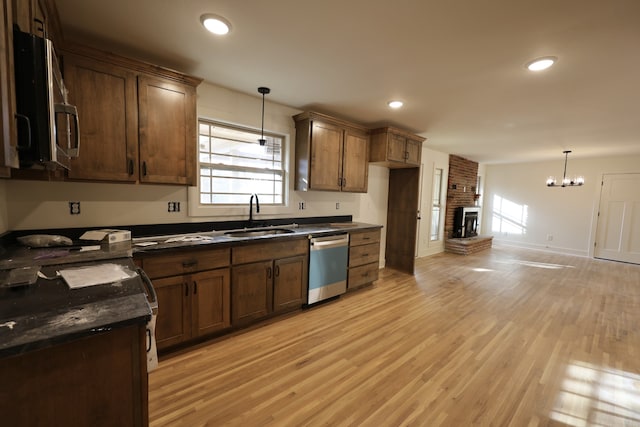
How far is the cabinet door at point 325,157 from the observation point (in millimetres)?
3334

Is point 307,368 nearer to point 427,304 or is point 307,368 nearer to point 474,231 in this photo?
point 427,304

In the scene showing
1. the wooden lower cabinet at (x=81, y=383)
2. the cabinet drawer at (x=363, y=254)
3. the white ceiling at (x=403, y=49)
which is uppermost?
the white ceiling at (x=403, y=49)

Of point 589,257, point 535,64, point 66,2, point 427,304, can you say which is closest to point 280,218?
point 427,304

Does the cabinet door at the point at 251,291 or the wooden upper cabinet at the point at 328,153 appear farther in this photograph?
the wooden upper cabinet at the point at 328,153

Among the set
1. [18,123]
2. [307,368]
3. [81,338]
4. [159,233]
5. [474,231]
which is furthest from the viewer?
[474,231]

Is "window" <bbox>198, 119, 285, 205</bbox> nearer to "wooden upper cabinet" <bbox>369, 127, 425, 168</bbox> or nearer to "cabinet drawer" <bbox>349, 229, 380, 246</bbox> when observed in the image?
"cabinet drawer" <bbox>349, 229, 380, 246</bbox>

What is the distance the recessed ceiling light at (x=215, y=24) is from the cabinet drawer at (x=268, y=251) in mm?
1724

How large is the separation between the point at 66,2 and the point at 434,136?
4696 millimetres

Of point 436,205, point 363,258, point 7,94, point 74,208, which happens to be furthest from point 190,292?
point 436,205

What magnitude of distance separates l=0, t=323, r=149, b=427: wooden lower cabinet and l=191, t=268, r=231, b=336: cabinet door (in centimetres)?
130

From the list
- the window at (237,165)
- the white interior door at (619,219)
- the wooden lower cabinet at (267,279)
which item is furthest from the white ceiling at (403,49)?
the white interior door at (619,219)

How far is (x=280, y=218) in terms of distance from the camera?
11.1 feet

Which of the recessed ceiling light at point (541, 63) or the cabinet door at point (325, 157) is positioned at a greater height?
the recessed ceiling light at point (541, 63)

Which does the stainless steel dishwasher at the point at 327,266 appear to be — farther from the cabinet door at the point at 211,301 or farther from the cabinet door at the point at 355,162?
the cabinet door at the point at 211,301
